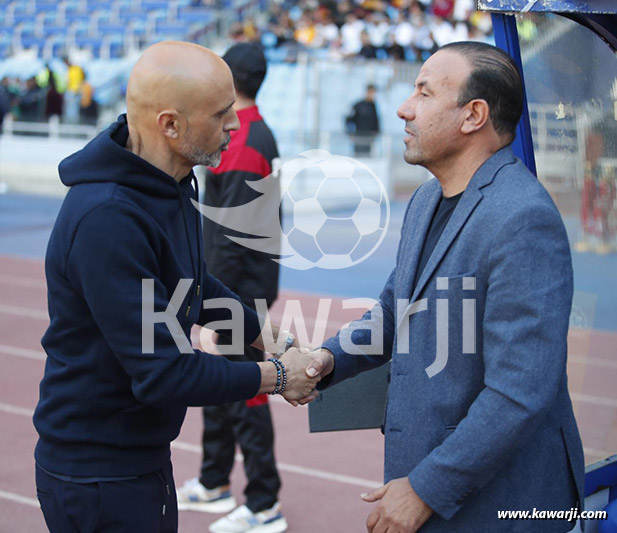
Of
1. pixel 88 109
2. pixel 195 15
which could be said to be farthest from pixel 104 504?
pixel 195 15

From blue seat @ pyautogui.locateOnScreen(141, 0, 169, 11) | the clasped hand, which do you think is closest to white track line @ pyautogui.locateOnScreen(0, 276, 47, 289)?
the clasped hand

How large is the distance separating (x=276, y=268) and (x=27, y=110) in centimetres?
1652

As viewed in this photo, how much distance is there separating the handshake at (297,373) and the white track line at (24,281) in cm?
798

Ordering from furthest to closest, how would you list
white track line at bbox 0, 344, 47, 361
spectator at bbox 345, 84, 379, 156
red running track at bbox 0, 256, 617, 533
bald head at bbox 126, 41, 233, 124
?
spectator at bbox 345, 84, 379, 156 → white track line at bbox 0, 344, 47, 361 → red running track at bbox 0, 256, 617, 533 → bald head at bbox 126, 41, 233, 124

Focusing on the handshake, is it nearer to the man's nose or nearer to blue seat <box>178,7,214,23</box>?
the man's nose

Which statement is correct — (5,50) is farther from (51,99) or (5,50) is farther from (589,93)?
(589,93)

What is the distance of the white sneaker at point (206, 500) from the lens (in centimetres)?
438

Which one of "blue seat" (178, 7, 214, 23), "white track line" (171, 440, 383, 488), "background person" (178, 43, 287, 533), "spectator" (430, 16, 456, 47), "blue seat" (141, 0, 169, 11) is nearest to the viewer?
"background person" (178, 43, 287, 533)

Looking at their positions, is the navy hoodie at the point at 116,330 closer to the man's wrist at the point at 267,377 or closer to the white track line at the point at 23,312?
the man's wrist at the point at 267,377

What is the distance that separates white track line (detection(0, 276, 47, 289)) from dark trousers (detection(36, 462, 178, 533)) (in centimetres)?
801

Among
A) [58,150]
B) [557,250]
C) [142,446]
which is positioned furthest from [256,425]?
[58,150]

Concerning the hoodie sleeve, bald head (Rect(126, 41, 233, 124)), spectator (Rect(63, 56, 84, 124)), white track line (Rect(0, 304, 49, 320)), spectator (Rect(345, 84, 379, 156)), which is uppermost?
spectator (Rect(63, 56, 84, 124))

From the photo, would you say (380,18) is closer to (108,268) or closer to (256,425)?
(256,425)

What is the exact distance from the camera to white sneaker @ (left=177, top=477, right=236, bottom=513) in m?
4.38
